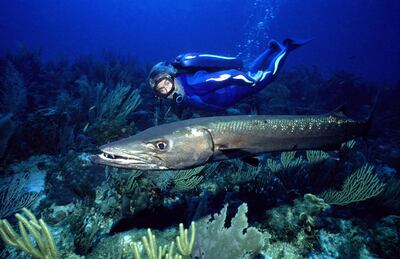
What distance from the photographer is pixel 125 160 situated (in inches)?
103

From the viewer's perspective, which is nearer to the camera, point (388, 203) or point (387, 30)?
point (388, 203)

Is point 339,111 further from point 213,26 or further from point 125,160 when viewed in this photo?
point 213,26

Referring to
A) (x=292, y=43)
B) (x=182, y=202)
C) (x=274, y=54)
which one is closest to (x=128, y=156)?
(x=182, y=202)

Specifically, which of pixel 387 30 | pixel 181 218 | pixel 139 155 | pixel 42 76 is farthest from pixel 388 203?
pixel 387 30

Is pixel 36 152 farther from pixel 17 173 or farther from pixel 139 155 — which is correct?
pixel 139 155

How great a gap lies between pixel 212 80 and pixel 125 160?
169 inches

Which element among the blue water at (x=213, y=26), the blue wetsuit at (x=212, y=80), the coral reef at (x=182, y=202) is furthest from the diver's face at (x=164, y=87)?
the blue water at (x=213, y=26)

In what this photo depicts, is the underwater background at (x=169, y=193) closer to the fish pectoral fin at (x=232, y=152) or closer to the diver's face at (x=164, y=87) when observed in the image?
the fish pectoral fin at (x=232, y=152)

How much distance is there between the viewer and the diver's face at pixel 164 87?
6.12 metres

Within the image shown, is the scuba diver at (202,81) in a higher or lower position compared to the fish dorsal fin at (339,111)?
higher

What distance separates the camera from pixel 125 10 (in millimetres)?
148250

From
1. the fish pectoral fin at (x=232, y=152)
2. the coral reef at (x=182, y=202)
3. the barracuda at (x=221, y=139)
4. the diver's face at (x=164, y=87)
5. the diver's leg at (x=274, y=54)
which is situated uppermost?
the diver's leg at (x=274, y=54)

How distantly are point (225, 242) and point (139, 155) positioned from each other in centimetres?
140

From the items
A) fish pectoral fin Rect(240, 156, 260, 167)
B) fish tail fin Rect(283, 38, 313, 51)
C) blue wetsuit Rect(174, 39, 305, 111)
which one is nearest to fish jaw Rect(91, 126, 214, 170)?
fish pectoral fin Rect(240, 156, 260, 167)
